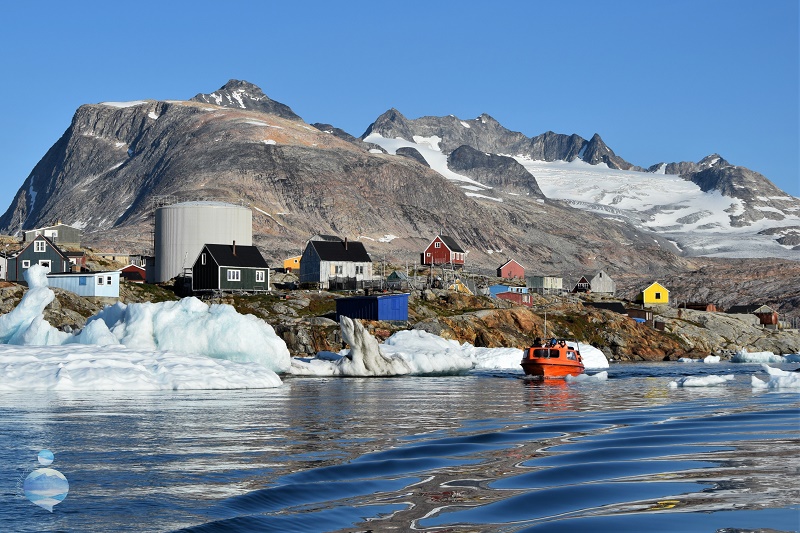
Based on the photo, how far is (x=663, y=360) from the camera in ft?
327

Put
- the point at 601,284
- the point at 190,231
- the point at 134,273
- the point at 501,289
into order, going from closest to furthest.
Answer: the point at 190,231
the point at 134,273
the point at 501,289
the point at 601,284

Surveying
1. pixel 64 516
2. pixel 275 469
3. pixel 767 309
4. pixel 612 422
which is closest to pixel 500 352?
pixel 612 422

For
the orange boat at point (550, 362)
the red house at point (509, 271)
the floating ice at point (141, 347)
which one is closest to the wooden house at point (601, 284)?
the red house at point (509, 271)

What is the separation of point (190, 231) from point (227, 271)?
26.7m

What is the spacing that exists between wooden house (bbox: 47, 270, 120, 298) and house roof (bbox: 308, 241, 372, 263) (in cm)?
3509

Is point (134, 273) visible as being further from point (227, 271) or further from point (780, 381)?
point (780, 381)

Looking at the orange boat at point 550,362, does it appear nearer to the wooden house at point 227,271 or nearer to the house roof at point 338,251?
the wooden house at point 227,271

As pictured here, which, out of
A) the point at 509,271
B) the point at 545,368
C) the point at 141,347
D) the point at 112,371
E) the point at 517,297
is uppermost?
the point at 509,271

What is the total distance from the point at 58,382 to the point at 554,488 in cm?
2580

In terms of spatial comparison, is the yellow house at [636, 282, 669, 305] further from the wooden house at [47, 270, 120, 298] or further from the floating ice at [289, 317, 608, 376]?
the wooden house at [47, 270, 120, 298]

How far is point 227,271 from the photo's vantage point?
98562mm

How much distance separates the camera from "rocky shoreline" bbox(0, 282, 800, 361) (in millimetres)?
74500

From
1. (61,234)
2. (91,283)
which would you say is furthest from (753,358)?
(61,234)

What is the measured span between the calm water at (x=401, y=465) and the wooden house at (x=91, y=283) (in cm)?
5336
